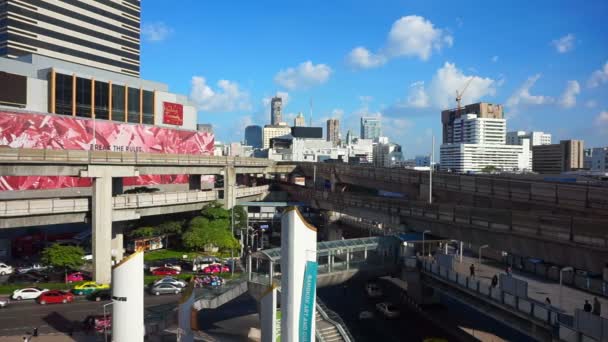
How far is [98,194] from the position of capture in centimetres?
4331

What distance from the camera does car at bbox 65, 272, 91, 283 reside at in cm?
4304

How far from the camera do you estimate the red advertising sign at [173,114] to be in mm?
73500

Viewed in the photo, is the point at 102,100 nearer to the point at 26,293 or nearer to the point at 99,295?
the point at 26,293

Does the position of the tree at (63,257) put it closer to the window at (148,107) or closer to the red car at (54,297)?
the red car at (54,297)

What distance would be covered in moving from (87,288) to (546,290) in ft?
118

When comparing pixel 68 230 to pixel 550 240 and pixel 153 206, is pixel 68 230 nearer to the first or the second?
pixel 153 206

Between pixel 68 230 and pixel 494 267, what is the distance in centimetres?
5638

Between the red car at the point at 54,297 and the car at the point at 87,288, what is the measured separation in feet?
5.73

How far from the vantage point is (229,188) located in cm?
6291

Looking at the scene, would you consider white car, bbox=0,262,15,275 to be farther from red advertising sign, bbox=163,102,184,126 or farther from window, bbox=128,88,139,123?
red advertising sign, bbox=163,102,184,126

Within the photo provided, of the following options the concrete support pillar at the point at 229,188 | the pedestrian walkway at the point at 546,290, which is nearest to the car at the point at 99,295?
the concrete support pillar at the point at 229,188

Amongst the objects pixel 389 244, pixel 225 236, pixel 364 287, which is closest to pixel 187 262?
pixel 225 236

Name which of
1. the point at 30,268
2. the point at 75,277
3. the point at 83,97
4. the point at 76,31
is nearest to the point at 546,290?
the point at 75,277

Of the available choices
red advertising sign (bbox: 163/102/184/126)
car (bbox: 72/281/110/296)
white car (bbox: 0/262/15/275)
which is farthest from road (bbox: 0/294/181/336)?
red advertising sign (bbox: 163/102/184/126)
